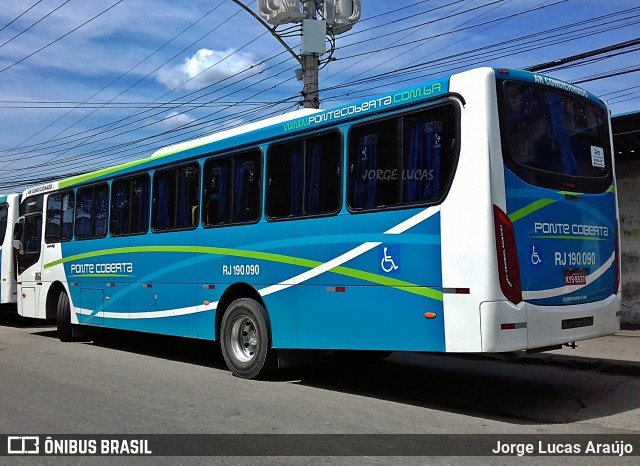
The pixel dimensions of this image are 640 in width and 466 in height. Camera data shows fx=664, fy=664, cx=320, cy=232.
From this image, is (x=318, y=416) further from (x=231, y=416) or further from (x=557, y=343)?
(x=557, y=343)

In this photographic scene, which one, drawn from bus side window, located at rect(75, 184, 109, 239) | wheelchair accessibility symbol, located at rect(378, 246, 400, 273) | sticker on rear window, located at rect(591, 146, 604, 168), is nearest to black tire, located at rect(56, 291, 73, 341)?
bus side window, located at rect(75, 184, 109, 239)

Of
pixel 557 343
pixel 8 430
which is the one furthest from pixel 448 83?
pixel 8 430

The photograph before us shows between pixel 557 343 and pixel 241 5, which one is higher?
pixel 241 5

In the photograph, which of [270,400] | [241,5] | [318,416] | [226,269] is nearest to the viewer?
[318,416]

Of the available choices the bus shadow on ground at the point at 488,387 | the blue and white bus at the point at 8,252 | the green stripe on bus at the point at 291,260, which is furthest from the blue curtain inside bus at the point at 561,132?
the blue and white bus at the point at 8,252

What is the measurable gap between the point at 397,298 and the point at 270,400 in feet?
6.43

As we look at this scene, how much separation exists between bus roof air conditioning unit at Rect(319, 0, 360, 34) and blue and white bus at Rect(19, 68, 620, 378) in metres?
8.18

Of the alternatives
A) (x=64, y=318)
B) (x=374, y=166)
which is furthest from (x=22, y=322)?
(x=374, y=166)

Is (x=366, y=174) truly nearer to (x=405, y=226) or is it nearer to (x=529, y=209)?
(x=405, y=226)

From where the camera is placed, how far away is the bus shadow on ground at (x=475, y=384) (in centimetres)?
718

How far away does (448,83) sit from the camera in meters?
6.64

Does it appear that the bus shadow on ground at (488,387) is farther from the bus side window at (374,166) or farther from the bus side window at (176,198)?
the bus side window at (176,198)

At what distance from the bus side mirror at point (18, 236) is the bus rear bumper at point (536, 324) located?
39.8 feet

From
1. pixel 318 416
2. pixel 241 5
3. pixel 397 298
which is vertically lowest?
pixel 318 416
